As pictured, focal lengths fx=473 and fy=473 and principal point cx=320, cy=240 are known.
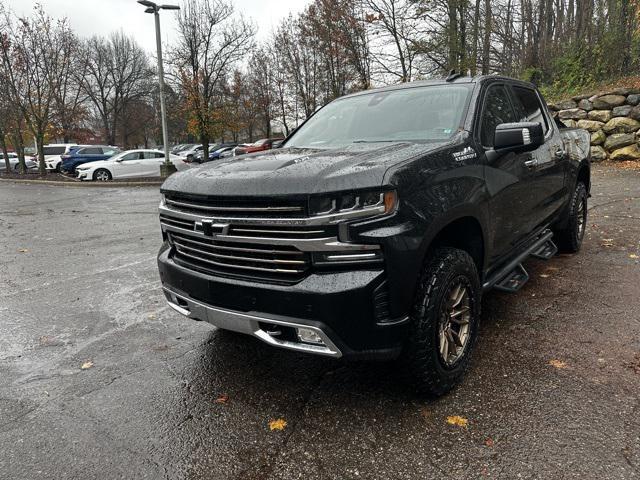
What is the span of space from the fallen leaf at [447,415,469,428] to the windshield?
1.70 meters

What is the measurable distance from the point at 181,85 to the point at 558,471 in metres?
24.3

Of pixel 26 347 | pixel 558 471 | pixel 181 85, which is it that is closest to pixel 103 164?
pixel 181 85

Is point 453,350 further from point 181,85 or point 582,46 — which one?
point 181,85

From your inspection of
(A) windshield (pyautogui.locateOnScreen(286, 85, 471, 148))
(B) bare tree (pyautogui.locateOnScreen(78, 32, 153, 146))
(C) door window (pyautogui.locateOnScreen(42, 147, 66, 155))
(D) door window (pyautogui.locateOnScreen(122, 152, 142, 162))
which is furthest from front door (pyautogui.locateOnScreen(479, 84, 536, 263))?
(B) bare tree (pyautogui.locateOnScreen(78, 32, 153, 146))

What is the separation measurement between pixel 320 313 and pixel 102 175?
826 inches

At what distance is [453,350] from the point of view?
2.82 meters

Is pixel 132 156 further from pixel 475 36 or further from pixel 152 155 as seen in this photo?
pixel 475 36

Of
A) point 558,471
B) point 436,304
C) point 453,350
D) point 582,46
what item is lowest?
point 558,471

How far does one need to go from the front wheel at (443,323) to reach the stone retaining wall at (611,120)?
1445 centimetres

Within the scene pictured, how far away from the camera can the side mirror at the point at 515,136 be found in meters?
3.08

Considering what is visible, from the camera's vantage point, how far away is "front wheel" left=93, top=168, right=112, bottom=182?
2062 centimetres

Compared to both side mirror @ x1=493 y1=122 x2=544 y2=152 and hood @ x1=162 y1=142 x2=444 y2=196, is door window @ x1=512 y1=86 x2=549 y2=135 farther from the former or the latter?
hood @ x1=162 y1=142 x2=444 y2=196

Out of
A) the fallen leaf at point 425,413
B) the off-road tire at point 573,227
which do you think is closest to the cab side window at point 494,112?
the fallen leaf at point 425,413

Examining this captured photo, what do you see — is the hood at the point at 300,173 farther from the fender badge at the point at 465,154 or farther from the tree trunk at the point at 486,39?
the tree trunk at the point at 486,39
